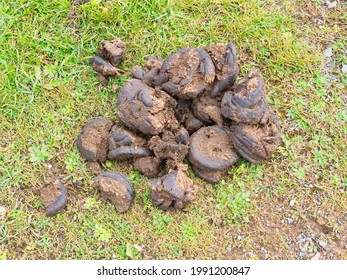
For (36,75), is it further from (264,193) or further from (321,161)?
(321,161)

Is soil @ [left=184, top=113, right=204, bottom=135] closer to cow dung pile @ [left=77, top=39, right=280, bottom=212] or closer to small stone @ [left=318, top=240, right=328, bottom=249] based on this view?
cow dung pile @ [left=77, top=39, right=280, bottom=212]

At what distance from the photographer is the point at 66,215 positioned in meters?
4.11

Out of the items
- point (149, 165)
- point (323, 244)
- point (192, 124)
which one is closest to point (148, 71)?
point (192, 124)

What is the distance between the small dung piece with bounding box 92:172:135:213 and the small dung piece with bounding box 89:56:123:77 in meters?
1.03

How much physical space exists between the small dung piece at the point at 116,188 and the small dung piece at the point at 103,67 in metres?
1.03

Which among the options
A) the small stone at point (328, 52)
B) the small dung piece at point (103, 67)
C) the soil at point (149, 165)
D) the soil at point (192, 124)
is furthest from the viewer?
the small stone at point (328, 52)

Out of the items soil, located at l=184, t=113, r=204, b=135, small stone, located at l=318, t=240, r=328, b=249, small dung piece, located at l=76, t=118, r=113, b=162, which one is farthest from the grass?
soil, located at l=184, t=113, r=204, b=135

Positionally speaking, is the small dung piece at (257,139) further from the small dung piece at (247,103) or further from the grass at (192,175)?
the grass at (192,175)

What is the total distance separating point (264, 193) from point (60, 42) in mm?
2585

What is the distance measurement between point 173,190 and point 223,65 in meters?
1.25

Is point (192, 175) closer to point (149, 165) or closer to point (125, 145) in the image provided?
point (149, 165)

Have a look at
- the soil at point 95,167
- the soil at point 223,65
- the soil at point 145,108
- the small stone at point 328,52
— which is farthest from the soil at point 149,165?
the small stone at point 328,52

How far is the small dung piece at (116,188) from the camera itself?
13.1ft

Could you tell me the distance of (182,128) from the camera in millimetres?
4074
